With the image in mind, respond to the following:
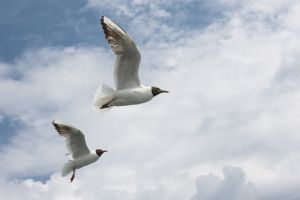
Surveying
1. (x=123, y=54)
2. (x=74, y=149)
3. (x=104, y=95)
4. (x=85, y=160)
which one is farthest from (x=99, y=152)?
(x=123, y=54)

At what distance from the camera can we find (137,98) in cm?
2314

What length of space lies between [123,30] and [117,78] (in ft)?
8.62

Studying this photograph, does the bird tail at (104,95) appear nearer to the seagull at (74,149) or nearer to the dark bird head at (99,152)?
the seagull at (74,149)

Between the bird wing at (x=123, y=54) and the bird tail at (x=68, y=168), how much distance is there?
332 inches

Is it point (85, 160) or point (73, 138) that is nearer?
point (73, 138)

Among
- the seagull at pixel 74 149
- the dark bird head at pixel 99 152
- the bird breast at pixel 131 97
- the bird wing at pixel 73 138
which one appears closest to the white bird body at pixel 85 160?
the seagull at pixel 74 149

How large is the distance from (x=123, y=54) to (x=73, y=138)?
28.5 ft

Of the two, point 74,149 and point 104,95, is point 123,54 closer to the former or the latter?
point 104,95

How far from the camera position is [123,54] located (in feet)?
73.0

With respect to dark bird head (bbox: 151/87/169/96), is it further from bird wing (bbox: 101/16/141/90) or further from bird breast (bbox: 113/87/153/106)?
bird wing (bbox: 101/16/141/90)

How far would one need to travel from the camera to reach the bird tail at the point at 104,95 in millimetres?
23203

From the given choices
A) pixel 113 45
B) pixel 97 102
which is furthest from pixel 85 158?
pixel 113 45

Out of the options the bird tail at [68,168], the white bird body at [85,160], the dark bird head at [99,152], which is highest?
the dark bird head at [99,152]

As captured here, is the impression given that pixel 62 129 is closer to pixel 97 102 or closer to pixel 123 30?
pixel 97 102
